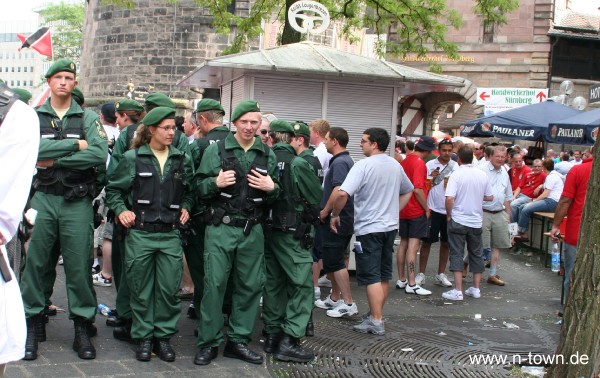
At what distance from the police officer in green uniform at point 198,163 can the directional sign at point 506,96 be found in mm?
30972

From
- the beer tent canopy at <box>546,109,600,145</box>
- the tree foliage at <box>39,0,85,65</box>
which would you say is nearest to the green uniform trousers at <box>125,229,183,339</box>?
the beer tent canopy at <box>546,109,600,145</box>

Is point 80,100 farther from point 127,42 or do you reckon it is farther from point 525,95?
point 525,95

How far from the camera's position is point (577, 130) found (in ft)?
43.9

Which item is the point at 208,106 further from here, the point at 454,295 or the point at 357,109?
the point at 454,295

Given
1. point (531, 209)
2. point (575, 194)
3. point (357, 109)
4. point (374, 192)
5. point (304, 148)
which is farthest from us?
point (531, 209)

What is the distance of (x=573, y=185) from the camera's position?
7.75m

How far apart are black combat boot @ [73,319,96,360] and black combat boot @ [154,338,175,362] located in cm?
49

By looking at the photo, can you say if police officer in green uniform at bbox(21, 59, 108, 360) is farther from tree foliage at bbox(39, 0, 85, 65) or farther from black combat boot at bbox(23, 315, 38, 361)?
tree foliage at bbox(39, 0, 85, 65)

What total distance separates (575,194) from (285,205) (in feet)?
10.3

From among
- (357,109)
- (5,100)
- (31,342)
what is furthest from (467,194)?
(5,100)

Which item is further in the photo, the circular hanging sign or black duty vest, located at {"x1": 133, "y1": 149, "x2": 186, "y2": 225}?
the circular hanging sign

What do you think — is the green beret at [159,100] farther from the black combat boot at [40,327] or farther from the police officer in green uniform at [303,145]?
the black combat boot at [40,327]

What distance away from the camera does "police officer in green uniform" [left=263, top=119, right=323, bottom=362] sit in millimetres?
6496

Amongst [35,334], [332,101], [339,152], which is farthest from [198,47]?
[35,334]
